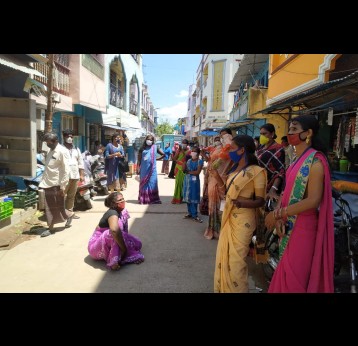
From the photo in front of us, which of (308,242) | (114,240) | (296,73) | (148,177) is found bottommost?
(114,240)

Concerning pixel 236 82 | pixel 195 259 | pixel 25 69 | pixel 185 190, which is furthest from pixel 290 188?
pixel 236 82

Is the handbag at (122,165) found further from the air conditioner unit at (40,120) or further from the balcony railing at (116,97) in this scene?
the balcony railing at (116,97)

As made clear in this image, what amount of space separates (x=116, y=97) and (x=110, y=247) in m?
14.4

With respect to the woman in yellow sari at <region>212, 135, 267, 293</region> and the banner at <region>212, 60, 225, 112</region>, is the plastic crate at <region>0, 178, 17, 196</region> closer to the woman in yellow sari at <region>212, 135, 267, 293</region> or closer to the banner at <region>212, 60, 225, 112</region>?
the woman in yellow sari at <region>212, 135, 267, 293</region>

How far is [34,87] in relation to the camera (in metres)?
6.63

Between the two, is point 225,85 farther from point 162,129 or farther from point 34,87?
point 162,129

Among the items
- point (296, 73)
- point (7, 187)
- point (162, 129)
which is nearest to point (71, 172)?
point (7, 187)

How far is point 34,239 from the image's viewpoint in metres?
4.78

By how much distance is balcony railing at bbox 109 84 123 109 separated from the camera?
53.1 feet

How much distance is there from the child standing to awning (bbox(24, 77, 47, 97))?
3604mm

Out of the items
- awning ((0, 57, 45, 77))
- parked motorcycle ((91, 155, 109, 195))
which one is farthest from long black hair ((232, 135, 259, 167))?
parked motorcycle ((91, 155, 109, 195))

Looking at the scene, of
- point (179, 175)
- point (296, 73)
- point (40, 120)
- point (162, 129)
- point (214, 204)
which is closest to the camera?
point (214, 204)
